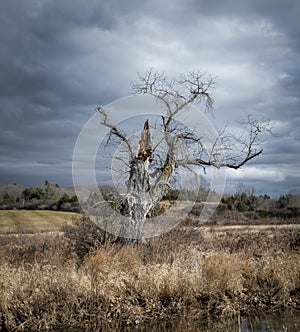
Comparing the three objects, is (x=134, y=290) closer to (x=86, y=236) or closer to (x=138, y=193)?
(x=86, y=236)

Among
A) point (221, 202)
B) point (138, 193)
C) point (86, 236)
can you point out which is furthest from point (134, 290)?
point (221, 202)

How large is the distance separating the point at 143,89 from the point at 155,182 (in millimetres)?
4376

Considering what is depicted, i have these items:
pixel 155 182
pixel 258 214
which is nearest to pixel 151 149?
pixel 155 182

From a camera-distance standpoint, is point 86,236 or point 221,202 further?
point 221,202

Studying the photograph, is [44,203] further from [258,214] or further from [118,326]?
[118,326]

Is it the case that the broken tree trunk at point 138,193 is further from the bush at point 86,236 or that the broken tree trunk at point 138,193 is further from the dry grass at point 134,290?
the dry grass at point 134,290

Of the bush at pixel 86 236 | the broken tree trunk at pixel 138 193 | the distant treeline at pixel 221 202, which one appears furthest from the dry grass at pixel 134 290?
the distant treeline at pixel 221 202

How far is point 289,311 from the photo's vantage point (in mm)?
11805

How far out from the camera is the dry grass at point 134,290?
1070 centimetres

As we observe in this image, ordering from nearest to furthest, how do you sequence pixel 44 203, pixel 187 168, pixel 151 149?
pixel 151 149
pixel 187 168
pixel 44 203

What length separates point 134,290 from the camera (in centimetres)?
1159

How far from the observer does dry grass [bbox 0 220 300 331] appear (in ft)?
35.1

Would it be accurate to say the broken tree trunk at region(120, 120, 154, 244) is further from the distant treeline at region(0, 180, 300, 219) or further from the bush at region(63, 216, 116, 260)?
the distant treeline at region(0, 180, 300, 219)

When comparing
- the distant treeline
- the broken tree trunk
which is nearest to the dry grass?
the broken tree trunk
